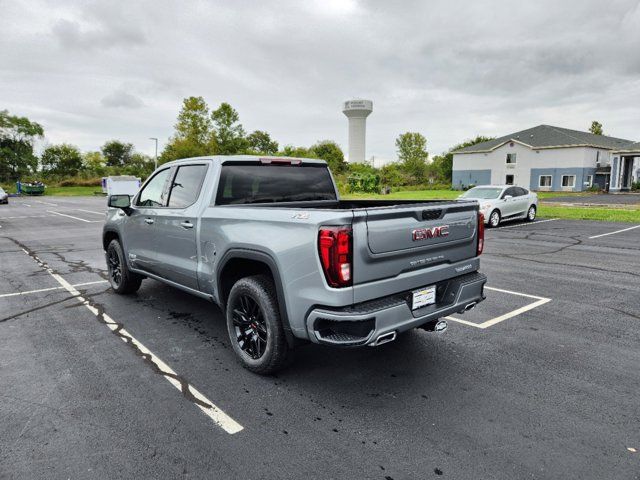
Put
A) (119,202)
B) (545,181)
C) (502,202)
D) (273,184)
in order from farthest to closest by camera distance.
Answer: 1. (545,181)
2. (502,202)
3. (119,202)
4. (273,184)

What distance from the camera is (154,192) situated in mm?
5301

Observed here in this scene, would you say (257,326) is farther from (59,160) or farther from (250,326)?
(59,160)

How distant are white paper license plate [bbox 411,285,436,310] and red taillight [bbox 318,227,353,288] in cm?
68

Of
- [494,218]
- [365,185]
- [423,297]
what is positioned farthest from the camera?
[365,185]

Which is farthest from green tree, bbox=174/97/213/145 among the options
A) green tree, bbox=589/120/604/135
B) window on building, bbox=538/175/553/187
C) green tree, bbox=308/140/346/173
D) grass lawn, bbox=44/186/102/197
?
green tree, bbox=589/120/604/135

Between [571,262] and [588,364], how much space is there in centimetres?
572

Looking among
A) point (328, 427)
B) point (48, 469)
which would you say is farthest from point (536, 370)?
point (48, 469)

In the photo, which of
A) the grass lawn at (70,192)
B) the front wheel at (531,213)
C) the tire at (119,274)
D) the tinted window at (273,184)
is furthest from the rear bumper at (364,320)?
the grass lawn at (70,192)

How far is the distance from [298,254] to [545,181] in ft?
167

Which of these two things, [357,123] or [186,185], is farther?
[357,123]

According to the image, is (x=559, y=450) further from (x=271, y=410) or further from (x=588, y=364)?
(x=271, y=410)

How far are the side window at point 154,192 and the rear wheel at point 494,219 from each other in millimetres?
12943

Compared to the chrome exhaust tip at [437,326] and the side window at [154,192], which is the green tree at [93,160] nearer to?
the side window at [154,192]

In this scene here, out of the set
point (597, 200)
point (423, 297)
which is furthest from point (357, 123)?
point (423, 297)
